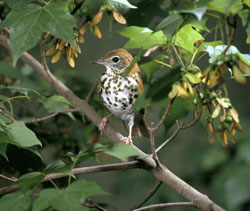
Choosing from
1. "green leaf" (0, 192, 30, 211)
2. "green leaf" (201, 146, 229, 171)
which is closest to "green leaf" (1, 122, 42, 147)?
"green leaf" (0, 192, 30, 211)

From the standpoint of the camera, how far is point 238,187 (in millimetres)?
1869

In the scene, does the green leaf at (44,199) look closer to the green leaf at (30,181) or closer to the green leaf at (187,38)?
the green leaf at (30,181)

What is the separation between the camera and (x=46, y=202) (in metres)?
0.77

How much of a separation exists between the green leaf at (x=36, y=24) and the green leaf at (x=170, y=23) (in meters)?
0.17

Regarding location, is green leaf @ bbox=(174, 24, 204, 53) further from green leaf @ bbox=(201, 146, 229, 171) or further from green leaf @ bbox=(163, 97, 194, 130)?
green leaf @ bbox=(201, 146, 229, 171)

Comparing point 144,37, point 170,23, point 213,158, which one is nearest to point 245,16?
point 170,23

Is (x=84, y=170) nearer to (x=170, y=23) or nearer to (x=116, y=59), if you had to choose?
(x=170, y=23)

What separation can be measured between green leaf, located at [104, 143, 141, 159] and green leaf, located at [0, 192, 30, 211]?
0.17 meters

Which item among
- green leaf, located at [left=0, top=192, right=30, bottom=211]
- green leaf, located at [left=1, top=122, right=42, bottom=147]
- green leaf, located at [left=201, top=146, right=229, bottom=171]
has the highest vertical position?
green leaf, located at [left=1, top=122, right=42, bottom=147]

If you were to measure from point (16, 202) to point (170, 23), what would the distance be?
43 centimetres

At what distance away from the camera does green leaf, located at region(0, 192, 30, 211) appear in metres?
0.81

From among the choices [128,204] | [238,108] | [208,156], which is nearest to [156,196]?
[208,156]

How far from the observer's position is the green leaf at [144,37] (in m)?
0.99

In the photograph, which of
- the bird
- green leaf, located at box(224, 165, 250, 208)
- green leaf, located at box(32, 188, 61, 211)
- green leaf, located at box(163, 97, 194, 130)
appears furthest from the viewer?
green leaf, located at box(224, 165, 250, 208)
